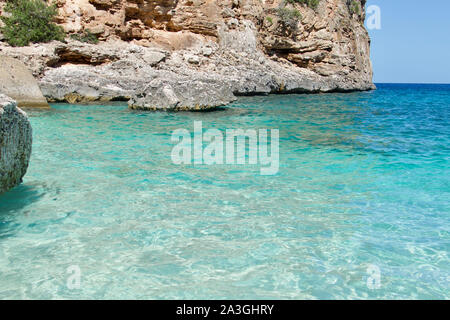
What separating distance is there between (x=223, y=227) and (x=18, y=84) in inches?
494

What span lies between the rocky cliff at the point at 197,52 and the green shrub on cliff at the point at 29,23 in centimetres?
83

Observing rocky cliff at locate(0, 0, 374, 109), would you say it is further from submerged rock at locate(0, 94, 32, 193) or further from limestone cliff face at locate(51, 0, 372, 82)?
submerged rock at locate(0, 94, 32, 193)

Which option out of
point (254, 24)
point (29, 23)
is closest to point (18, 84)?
point (29, 23)

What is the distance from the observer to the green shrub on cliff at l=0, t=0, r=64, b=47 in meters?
18.1

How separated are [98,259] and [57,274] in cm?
34

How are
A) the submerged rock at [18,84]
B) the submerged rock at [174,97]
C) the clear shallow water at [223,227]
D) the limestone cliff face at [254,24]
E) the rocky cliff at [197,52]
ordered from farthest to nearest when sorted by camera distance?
the limestone cliff face at [254,24] → the rocky cliff at [197,52] → the submerged rock at [174,97] → the submerged rock at [18,84] → the clear shallow water at [223,227]

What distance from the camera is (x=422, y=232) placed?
362 centimetres

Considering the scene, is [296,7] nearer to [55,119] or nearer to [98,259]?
[55,119]

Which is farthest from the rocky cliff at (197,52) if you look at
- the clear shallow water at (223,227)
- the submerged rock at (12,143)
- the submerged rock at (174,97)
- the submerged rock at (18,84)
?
the submerged rock at (12,143)

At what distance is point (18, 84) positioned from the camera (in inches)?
517

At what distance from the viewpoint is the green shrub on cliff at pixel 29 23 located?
59.4ft

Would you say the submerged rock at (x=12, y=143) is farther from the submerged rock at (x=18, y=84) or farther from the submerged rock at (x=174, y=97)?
the submerged rock at (x=174, y=97)

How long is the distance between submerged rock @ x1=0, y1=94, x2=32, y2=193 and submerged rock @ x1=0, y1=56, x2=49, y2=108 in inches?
373
